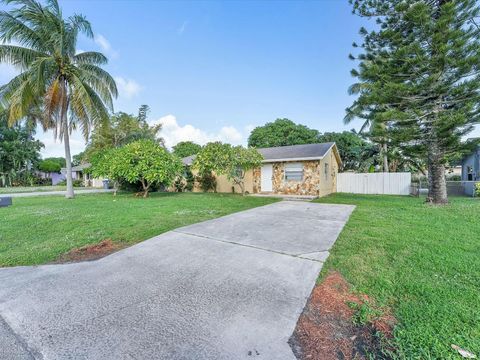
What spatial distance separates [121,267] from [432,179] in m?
11.1

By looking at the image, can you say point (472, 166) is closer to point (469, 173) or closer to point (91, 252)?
point (469, 173)

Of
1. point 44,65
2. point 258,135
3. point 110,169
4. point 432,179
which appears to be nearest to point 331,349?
point 432,179

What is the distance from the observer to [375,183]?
52.4ft

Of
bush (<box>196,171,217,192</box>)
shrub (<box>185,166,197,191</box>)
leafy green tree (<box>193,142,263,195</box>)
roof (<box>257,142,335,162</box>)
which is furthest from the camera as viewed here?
shrub (<box>185,166,197,191</box>)

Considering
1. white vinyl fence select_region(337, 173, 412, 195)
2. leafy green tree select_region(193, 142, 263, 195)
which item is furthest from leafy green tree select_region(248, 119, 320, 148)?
leafy green tree select_region(193, 142, 263, 195)

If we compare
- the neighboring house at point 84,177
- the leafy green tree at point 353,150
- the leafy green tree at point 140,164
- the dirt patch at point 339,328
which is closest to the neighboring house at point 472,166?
the leafy green tree at point 353,150

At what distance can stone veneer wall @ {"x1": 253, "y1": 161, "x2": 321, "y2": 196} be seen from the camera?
43.4ft

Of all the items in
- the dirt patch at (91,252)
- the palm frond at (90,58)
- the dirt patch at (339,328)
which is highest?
the palm frond at (90,58)

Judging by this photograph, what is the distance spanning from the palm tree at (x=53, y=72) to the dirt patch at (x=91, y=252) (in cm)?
1029

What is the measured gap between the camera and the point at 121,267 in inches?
138

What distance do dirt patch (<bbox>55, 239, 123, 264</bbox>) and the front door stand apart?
10960 mm

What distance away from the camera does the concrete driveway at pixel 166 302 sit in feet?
Result: 6.21

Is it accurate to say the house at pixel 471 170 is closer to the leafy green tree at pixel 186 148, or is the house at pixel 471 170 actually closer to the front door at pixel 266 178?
the front door at pixel 266 178

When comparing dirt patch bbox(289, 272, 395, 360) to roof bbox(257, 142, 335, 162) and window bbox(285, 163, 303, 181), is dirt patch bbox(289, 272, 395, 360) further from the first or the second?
window bbox(285, 163, 303, 181)
